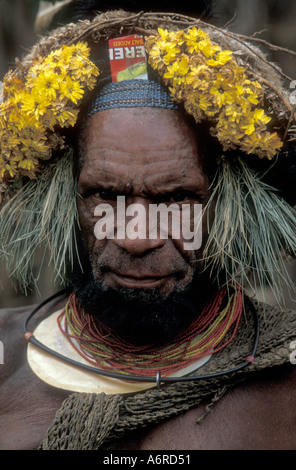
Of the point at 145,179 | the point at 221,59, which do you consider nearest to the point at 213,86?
the point at 221,59

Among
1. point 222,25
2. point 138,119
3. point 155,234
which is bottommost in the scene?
point 155,234

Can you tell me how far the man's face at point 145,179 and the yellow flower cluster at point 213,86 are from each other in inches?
4.7

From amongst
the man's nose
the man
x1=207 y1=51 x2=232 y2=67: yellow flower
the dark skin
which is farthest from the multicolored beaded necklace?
x1=207 y1=51 x2=232 y2=67: yellow flower

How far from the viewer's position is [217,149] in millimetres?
2113

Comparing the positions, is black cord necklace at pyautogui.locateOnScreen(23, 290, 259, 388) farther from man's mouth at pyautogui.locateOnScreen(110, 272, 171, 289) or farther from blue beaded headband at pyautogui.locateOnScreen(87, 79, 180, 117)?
blue beaded headband at pyautogui.locateOnScreen(87, 79, 180, 117)

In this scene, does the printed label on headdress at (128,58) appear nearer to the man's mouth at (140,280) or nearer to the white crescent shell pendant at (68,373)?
the man's mouth at (140,280)

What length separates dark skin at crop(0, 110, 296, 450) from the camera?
1833mm

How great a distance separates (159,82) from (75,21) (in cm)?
66

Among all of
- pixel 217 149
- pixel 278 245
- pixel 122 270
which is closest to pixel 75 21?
pixel 217 149

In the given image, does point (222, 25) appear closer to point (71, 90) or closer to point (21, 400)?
point (71, 90)

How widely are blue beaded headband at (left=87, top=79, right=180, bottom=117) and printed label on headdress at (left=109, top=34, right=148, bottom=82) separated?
0.03 m

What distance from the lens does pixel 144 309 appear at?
1.99 meters

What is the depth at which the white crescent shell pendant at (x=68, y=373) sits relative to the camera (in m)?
1.98

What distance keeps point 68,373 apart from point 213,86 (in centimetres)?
131
